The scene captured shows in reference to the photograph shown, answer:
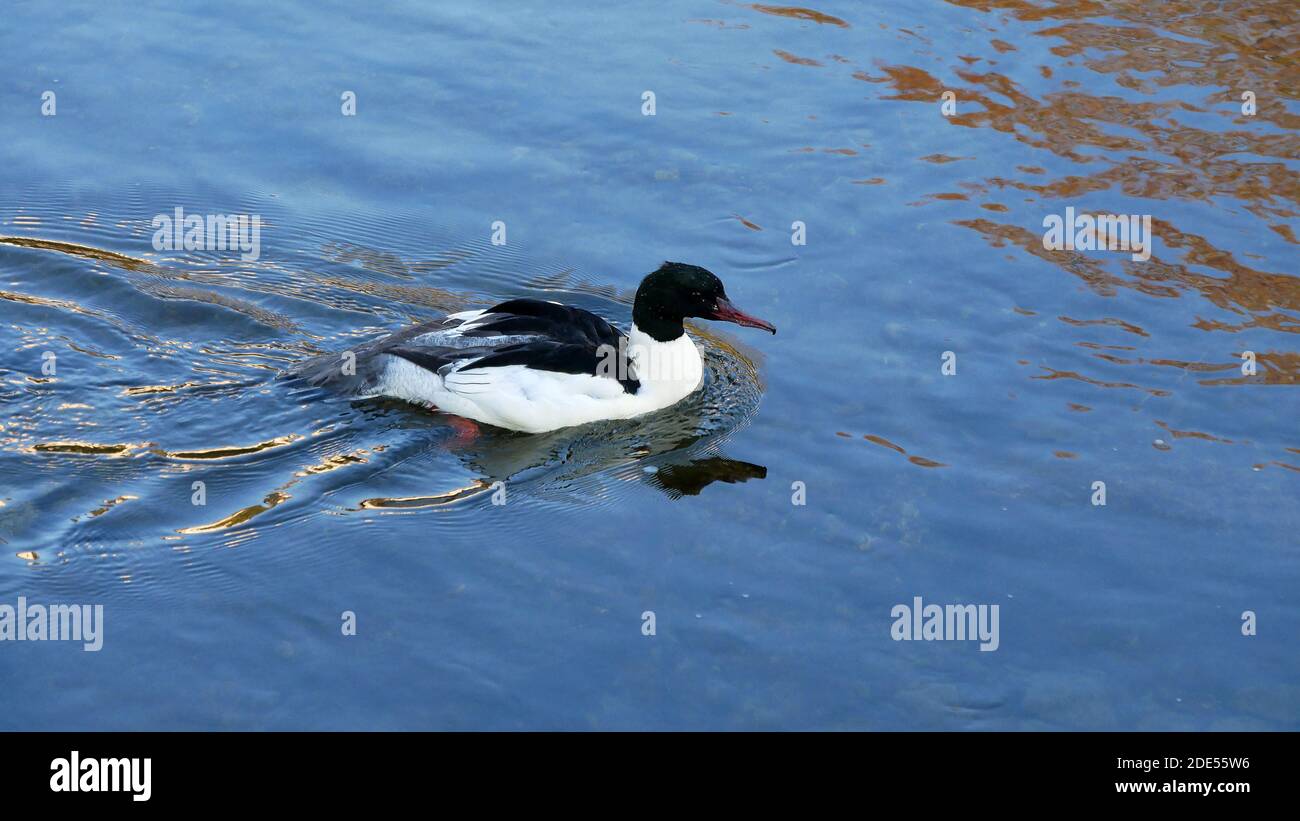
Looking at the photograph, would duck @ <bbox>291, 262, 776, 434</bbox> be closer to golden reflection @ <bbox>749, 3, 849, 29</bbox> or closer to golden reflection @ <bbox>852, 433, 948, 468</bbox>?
golden reflection @ <bbox>852, 433, 948, 468</bbox>

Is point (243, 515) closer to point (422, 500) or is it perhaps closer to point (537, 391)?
point (422, 500)

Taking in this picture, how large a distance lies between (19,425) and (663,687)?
4.31m

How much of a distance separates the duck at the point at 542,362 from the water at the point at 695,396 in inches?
8.7

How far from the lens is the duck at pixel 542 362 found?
8.93 meters

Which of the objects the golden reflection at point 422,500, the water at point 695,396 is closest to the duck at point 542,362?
the water at point 695,396

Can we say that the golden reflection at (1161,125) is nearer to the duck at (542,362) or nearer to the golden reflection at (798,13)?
the golden reflection at (798,13)

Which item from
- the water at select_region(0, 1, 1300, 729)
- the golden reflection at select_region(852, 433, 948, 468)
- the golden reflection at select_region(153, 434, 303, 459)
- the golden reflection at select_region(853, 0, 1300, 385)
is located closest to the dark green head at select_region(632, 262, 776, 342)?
the water at select_region(0, 1, 1300, 729)

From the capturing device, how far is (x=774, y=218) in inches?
443

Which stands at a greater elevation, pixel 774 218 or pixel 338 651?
pixel 774 218

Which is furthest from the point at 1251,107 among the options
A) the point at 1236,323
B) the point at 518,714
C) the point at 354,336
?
the point at 518,714

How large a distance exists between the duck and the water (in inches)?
8.7

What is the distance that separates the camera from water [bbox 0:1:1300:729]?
22.9 feet

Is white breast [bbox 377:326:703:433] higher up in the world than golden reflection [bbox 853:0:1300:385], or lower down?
lower down
